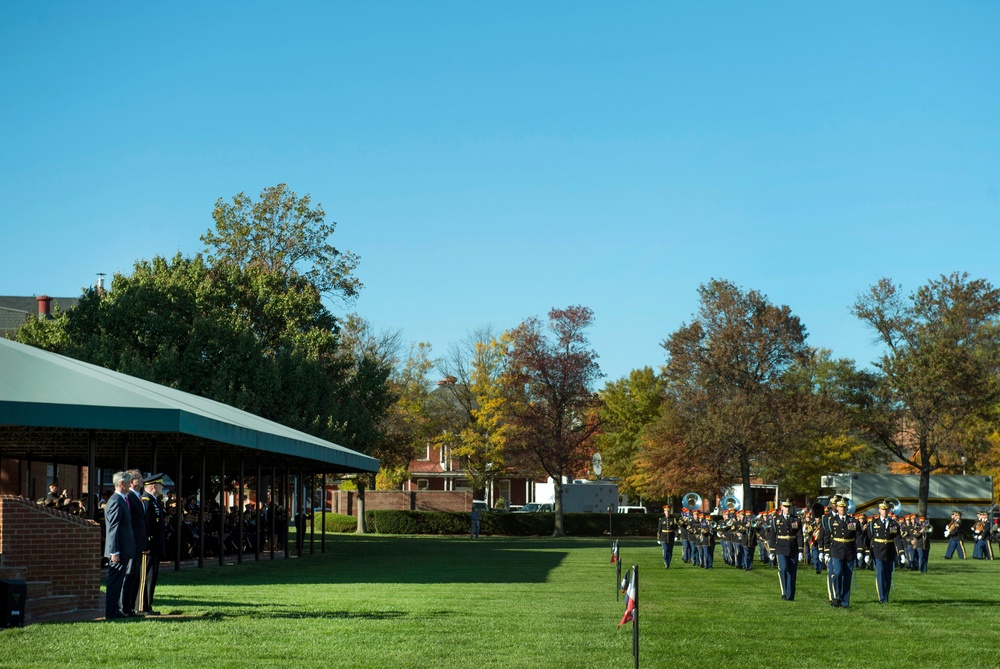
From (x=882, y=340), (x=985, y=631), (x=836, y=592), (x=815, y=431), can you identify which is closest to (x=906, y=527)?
(x=836, y=592)

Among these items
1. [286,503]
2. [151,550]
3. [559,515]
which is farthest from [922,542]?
[559,515]

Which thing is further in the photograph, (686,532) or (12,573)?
(686,532)

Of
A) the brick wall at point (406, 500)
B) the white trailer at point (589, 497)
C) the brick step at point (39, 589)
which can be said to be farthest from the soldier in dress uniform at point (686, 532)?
the brick wall at point (406, 500)

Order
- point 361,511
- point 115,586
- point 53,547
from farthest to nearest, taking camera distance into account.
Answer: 1. point 361,511
2. point 53,547
3. point 115,586

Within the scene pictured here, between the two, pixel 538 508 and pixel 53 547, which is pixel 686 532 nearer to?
pixel 53 547

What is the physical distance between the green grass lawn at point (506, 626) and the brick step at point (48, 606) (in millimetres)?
840

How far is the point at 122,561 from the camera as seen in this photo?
47.6 ft

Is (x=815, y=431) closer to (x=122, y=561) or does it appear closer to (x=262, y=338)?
(x=262, y=338)

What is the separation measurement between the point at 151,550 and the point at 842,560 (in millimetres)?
10684

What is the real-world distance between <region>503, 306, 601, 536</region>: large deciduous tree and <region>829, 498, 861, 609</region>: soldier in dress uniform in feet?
141

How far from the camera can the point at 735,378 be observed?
63.6 meters

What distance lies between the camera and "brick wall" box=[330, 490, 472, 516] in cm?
7531

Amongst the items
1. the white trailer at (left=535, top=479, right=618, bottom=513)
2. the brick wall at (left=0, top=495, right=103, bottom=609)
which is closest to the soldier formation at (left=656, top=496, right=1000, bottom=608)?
the brick wall at (left=0, top=495, right=103, bottom=609)

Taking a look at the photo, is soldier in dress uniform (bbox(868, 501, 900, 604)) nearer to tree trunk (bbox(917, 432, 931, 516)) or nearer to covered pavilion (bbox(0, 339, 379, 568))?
covered pavilion (bbox(0, 339, 379, 568))
